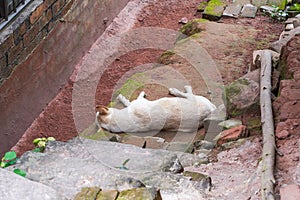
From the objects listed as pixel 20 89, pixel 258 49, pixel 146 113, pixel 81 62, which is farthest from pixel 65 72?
pixel 258 49

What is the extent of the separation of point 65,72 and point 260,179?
4.26 m

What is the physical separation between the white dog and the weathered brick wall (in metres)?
1.06

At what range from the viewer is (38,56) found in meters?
6.01

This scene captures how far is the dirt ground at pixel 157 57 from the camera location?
20.1 feet

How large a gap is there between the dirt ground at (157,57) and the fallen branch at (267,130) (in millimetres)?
883

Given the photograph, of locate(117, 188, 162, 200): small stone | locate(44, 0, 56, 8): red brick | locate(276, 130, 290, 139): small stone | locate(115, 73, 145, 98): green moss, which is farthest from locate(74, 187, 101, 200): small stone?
locate(44, 0, 56, 8): red brick

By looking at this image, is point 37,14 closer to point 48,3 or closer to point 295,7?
point 48,3

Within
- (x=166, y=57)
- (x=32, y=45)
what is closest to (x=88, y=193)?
(x=32, y=45)

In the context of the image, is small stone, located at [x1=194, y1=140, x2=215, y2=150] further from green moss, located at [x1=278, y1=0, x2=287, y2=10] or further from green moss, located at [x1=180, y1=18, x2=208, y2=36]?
green moss, located at [x1=278, y1=0, x2=287, y2=10]

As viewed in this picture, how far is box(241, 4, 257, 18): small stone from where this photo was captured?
27.2 ft

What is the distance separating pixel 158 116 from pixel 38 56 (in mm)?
1756

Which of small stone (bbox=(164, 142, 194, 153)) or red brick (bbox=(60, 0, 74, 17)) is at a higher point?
red brick (bbox=(60, 0, 74, 17))

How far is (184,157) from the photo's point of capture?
4.07 meters

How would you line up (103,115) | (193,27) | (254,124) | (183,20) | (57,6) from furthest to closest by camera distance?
(183,20) < (193,27) < (57,6) < (103,115) < (254,124)
